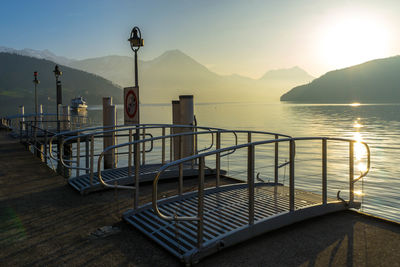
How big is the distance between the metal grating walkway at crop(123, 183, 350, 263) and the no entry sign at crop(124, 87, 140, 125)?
7.85 feet

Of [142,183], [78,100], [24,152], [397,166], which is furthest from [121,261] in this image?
[78,100]

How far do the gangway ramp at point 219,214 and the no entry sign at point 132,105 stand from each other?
2399 millimetres

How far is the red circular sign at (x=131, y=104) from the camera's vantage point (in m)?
7.00

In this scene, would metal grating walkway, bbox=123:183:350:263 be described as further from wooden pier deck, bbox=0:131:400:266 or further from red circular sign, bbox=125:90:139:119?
red circular sign, bbox=125:90:139:119

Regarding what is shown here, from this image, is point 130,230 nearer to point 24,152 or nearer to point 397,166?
point 24,152

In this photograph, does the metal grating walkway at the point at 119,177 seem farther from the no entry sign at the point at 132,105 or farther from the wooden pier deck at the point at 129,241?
the no entry sign at the point at 132,105

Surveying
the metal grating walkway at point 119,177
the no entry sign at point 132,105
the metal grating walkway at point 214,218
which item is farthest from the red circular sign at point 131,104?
the metal grating walkway at point 214,218

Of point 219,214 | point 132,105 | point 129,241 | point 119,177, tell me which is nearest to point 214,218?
point 219,214

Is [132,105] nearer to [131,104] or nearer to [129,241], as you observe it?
[131,104]

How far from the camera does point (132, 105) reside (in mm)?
7105

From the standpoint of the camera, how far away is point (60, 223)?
16.3 ft

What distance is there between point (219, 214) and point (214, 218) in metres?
0.13

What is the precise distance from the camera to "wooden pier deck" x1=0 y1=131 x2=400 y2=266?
12.4ft

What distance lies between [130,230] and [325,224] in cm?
287
